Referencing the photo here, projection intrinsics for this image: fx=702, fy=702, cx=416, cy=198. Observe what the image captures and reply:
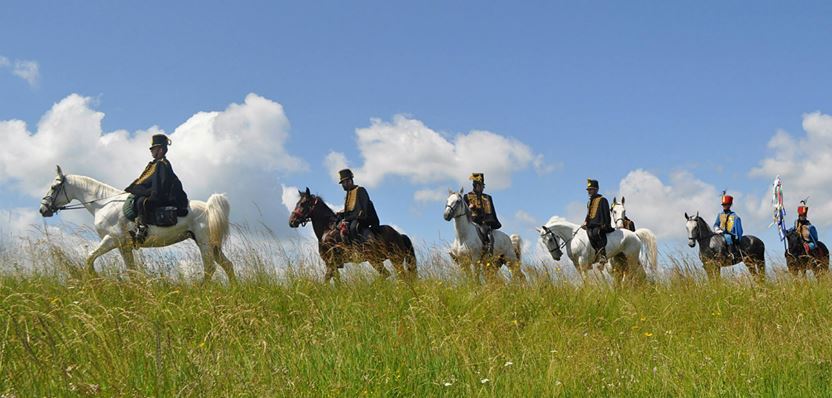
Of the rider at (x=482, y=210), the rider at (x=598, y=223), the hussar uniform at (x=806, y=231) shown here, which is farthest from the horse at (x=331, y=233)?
the hussar uniform at (x=806, y=231)

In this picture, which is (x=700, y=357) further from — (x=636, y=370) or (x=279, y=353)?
(x=279, y=353)

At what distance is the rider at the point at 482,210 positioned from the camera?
13906 mm

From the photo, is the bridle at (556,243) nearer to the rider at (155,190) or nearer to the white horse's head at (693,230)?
the white horse's head at (693,230)

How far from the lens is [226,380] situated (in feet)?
12.0

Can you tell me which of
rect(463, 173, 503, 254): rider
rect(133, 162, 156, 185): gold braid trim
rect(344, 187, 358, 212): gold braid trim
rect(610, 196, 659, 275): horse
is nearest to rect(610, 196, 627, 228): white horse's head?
rect(610, 196, 659, 275): horse

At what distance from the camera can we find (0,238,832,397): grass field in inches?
150

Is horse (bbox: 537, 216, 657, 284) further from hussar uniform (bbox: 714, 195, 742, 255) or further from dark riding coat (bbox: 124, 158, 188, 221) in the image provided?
dark riding coat (bbox: 124, 158, 188, 221)

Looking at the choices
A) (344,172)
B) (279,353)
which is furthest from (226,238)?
(279,353)

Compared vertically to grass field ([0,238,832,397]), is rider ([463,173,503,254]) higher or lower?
higher

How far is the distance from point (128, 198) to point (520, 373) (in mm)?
9412

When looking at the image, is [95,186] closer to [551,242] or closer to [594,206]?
[551,242]

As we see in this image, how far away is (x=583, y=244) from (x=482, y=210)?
2.21m

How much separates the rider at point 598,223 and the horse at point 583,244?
0.40ft

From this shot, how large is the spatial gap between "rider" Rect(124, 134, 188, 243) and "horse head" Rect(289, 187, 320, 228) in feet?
6.04
